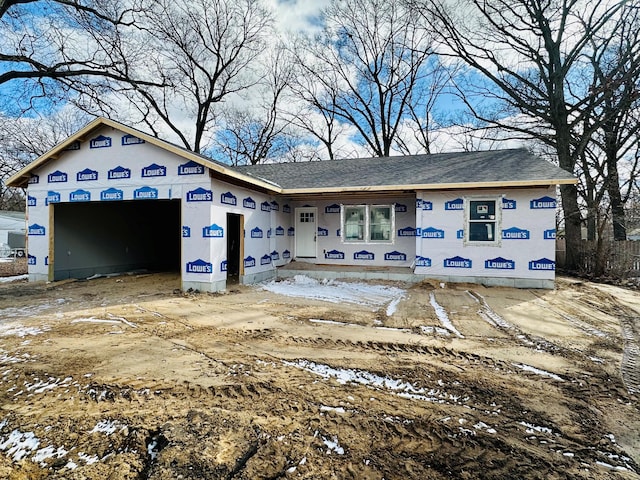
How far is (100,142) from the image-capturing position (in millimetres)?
9508

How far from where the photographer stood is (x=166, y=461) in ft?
7.61

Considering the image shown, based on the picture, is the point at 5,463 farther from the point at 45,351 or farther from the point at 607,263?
the point at 607,263

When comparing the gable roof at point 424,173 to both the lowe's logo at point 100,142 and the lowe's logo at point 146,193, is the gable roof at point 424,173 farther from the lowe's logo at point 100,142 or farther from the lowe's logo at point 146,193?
the lowe's logo at point 100,142

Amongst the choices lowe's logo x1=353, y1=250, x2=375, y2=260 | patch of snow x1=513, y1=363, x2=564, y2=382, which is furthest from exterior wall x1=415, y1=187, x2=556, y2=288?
patch of snow x1=513, y1=363, x2=564, y2=382

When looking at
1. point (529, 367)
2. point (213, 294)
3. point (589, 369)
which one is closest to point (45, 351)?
point (213, 294)

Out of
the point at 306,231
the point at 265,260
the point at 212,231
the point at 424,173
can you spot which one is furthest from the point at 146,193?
the point at 424,173

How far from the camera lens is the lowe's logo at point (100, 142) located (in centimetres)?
945

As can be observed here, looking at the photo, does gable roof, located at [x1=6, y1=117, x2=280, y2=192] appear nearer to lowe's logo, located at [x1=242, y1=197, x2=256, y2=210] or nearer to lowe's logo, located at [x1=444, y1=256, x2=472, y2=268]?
lowe's logo, located at [x1=242, y1=197, x2=256, y2=210]

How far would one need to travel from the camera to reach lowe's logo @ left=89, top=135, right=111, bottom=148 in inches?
372

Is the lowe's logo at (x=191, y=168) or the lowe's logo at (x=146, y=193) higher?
the lowe's logo at (x=191, y=168)

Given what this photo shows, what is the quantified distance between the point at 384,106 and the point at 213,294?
20958 millimetres

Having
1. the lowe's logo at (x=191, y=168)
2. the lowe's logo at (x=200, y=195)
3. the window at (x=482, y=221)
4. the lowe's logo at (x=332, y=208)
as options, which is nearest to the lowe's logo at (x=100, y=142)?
the lowe's logo at (x=191, y=168)

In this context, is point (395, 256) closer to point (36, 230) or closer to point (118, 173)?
point (118, 173)

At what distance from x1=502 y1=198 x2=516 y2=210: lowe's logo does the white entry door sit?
6.04m
